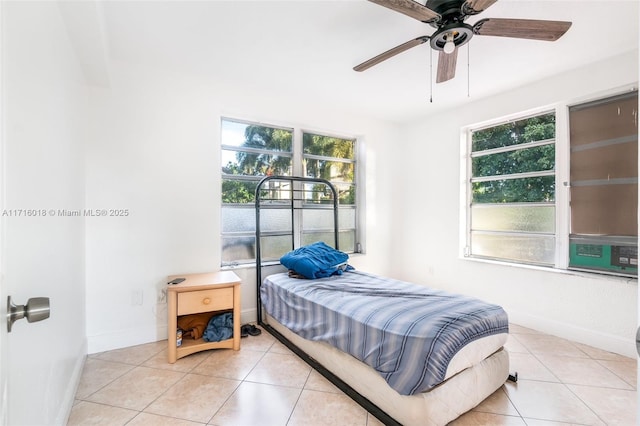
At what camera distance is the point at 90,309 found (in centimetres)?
238

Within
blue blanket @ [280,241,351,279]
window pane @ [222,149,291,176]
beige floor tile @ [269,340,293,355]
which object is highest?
window pane @ [222,149,291,176]

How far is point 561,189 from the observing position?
2812 mm

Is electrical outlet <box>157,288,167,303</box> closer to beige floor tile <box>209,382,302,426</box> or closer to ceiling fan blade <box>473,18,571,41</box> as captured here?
beige floor tile <box>209,382,302,426</box>

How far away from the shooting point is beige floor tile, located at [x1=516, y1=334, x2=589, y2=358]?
7.93 feet

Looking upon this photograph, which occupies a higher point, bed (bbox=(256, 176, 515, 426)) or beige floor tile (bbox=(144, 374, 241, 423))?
bed (bbox=(256, 176, 515, 426))

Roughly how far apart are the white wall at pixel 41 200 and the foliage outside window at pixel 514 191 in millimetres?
3852

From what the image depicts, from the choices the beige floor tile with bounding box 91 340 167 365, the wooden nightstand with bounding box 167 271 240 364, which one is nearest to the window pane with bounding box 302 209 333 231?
the wooden nightstand with bounding box 167 271 240 364

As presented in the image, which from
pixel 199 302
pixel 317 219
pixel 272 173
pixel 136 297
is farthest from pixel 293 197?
pixel 136 297

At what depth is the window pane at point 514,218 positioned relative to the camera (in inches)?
117

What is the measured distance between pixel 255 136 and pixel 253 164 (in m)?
0.32

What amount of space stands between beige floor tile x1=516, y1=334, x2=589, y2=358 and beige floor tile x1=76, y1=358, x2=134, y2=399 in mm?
3319

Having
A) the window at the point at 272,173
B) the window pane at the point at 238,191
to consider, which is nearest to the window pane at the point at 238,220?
the window at the point at 272,173

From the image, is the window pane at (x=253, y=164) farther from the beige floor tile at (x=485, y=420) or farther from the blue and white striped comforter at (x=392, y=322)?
the beige floor tile at (x=485, y=420)

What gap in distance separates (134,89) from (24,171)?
1.80 m
